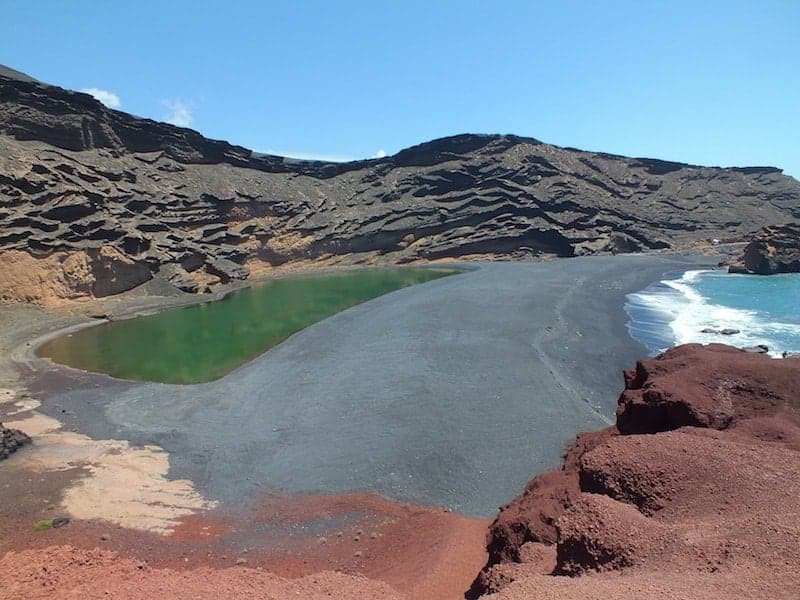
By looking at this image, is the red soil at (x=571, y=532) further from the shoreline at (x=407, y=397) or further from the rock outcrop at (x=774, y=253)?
the rock outcrop at (x=774, y=253)

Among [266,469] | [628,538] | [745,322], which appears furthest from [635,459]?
[745,322]

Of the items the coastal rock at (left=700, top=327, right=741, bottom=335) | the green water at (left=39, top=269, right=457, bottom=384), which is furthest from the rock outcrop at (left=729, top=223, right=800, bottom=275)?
the green water at (left=39, top=269, right=457, bottom=384)

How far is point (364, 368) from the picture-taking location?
1964 centimetres

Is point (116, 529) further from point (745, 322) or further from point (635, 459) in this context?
point (745, 322)

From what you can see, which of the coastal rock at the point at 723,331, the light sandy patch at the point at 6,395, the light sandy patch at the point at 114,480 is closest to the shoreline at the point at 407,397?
the light sandy patch at the point at 114,480

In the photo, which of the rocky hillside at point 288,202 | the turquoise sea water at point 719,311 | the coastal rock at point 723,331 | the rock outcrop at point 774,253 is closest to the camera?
the turquoise sea water at point 719,311

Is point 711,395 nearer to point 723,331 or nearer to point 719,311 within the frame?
point 723,331

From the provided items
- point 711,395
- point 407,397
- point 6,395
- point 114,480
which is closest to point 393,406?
point 407,397

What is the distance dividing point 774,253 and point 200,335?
49706 millimetres

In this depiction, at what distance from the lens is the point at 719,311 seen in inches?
1249

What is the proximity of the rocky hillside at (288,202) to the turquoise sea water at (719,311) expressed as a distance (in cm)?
2350

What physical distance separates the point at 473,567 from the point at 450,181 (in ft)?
227

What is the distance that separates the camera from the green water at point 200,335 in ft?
79.1

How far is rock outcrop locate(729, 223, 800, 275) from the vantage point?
48.2 meters
